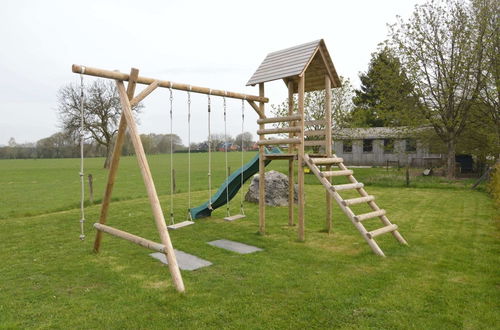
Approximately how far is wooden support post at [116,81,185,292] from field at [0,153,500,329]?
219 mm

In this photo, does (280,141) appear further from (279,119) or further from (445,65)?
(445,65)

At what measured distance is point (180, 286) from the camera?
4086 mm

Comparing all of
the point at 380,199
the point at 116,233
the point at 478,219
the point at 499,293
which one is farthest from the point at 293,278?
the point at 380,199

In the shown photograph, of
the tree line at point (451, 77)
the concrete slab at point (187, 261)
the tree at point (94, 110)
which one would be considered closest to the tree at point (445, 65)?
the tree line at point (451, 77)

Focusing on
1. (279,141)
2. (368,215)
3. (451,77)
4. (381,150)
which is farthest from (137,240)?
(381,150)

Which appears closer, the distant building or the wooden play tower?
the wooden play tower

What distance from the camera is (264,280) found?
4.45 m

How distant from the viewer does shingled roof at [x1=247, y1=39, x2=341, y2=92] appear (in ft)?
21.3

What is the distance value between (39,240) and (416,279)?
6774 mm

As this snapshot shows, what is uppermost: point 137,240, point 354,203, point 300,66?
point 300,66

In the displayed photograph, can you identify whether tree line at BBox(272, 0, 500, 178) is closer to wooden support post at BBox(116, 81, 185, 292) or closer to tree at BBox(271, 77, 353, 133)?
tree at BBox(271, 77, 353, 133)

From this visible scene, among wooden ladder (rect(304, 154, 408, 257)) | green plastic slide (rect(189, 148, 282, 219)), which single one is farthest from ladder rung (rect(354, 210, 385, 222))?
green plastic slide (rect(189, 148, 282, 219))

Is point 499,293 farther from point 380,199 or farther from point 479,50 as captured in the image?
point 479,50

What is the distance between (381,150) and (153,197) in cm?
2885
